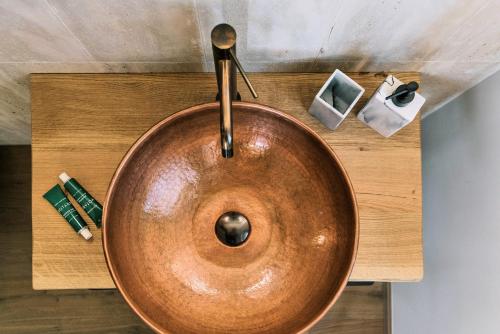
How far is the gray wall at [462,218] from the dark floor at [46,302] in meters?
0.22

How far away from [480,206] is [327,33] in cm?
56

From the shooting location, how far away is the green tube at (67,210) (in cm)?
79

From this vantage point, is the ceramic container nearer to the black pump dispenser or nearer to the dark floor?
the black pump dispenser

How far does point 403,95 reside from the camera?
728 mm

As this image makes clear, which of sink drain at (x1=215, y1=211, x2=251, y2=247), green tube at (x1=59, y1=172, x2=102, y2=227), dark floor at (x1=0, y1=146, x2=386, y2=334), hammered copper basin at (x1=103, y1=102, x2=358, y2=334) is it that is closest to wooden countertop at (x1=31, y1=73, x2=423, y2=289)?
green tube at (x1=59, y1=172, x2=102, y2=227)

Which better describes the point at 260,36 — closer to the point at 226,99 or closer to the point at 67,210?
the point at 226,99

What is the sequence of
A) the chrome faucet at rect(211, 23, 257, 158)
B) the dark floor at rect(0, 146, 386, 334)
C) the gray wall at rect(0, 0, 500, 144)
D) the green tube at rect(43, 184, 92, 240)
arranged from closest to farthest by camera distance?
the chrome faucet at rect(211, 23, 257, 158)
the gray wall at rect(0, 0, 500, 144)
the green tube at rect(43, 184, 92, 240)
the dark floor at rect(0, 146, 386, 334)

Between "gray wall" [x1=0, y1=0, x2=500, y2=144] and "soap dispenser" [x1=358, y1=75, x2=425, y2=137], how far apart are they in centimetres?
9

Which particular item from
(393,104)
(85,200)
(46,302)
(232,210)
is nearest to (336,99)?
(393,104)

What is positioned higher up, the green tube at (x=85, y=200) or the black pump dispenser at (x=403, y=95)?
the black pump dispenser at (x=403, y=95)

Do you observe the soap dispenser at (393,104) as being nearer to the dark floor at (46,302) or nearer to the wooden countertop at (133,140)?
the wooden countertop at (133,140)

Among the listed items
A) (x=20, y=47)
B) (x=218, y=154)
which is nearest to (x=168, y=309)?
(x=218, y=154)

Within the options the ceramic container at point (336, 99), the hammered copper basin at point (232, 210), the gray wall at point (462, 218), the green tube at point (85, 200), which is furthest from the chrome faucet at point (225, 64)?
the gray wall at point (462, 218)

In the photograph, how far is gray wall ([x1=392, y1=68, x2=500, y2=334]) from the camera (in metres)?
0.88
